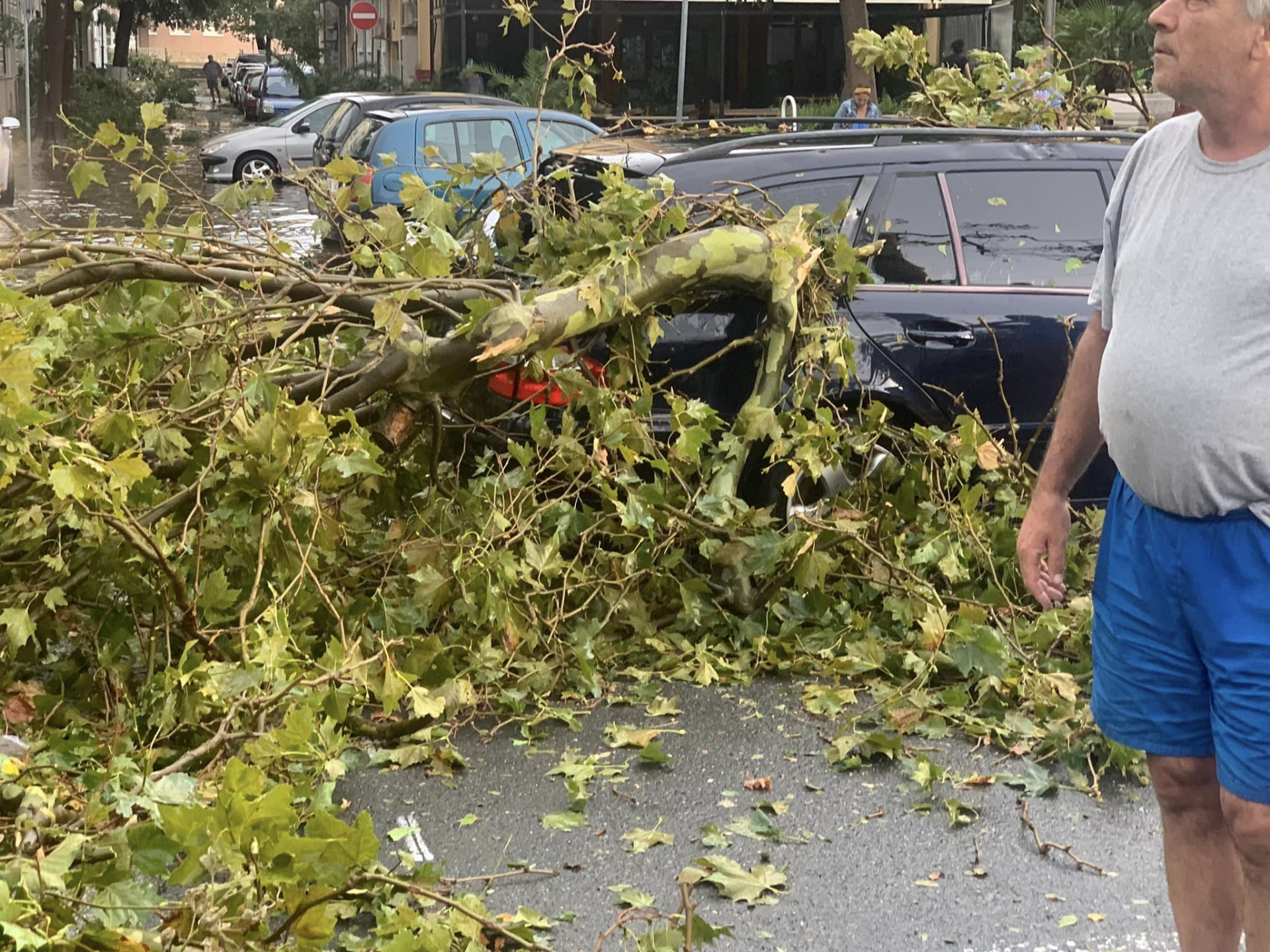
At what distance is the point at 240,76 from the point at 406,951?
66397 mm

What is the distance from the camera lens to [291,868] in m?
2.96

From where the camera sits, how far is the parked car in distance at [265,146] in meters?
25.3

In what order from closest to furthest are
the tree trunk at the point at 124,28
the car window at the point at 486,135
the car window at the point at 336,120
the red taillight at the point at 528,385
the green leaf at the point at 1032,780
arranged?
the green leaf at the point at 1032,780 → the red taillight at the point at 528,385 → the car window at the point at 486,135 → the car window at the point at 336,120 → the tree trunk at the point at 124,28

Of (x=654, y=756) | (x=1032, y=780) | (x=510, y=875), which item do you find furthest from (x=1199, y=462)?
(x=654, y=756)

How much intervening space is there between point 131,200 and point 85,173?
29.9 feet

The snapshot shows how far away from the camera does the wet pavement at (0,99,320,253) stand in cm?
573

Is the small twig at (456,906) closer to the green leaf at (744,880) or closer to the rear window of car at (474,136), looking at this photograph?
the green leaf at (744,880)

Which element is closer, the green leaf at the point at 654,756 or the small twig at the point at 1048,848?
the small twig at the point at 1048,848

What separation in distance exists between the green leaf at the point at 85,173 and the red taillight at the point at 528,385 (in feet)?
5.06

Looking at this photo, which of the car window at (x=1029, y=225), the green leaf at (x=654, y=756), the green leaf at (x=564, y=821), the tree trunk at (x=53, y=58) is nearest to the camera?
the green leaf at (x=564, y=821)

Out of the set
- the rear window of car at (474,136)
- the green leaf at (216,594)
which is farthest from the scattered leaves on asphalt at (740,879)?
the rear window of car at (474,136)

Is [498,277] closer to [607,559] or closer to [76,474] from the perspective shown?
[607,559]

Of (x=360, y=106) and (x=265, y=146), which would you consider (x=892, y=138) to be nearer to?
(x=360, y=106)

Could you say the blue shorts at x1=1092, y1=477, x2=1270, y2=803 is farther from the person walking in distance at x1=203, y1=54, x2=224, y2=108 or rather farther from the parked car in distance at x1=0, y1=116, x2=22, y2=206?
the person walking in distance at x1=203, y1=54, x2=224, y2=108
